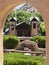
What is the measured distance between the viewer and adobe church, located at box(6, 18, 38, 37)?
886 inches

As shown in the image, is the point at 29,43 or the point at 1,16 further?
the point at 29,43

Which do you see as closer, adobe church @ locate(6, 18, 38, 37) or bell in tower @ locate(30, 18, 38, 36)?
bell in tower @ locate(30, 18, 38, 36)

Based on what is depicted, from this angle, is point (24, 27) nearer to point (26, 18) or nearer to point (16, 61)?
point (26, 18)

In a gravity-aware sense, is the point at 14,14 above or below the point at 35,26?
Result: above

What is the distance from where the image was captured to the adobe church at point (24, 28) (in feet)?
73.8

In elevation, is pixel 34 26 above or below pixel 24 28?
above

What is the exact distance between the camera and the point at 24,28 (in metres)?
24.0

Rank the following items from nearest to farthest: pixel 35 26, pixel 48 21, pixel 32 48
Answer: pixel 48 21 → pixel 32 48 → pixel 35 26

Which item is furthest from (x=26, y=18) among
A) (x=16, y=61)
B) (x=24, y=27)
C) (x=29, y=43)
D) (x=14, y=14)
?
(x=16, y=61)

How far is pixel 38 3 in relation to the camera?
374 centimetres

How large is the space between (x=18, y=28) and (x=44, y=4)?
20.5m

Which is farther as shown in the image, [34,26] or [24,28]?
[24,28]

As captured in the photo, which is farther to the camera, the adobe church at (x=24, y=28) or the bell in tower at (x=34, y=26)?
the adobe church at (x=24, y=28)

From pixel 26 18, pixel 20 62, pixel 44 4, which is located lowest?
pixel 20 62
